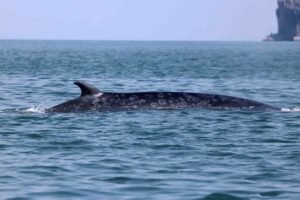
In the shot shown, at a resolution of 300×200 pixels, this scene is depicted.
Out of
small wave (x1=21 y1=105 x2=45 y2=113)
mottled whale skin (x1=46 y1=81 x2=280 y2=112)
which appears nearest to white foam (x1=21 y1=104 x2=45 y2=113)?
small wave (x1=21 y1=105 x2=45 y2=113)

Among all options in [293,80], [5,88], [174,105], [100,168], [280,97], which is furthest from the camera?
[293,80]

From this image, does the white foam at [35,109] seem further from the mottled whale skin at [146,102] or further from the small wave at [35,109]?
the mottled whale skin at [146,102]

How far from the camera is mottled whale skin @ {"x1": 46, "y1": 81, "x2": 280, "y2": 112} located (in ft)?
78.6

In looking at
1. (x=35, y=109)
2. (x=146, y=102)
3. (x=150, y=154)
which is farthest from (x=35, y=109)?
(x=150, y=154)

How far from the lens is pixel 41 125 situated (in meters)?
21.5

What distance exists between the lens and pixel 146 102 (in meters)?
24.7

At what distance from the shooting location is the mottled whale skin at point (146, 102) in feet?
78.6

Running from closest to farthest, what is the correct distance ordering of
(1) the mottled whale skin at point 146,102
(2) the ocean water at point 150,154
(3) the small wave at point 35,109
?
1. (2) the ocean water at point 150,154
2. (1) the mottled whale skin at point 146,102
3. (3) the small wave at point 35,109

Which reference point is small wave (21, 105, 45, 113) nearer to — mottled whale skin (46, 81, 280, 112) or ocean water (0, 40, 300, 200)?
ocean water (0, 40, 300, 200)

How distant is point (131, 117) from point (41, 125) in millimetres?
2669

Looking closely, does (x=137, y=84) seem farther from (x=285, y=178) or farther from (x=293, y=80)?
(x=285, y=178)

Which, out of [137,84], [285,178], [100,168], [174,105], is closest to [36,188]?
[100,168]

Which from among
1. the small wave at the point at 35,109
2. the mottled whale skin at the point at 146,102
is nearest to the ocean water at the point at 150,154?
the small wave at the point at 35,109

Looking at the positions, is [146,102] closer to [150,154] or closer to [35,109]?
[35,109]
